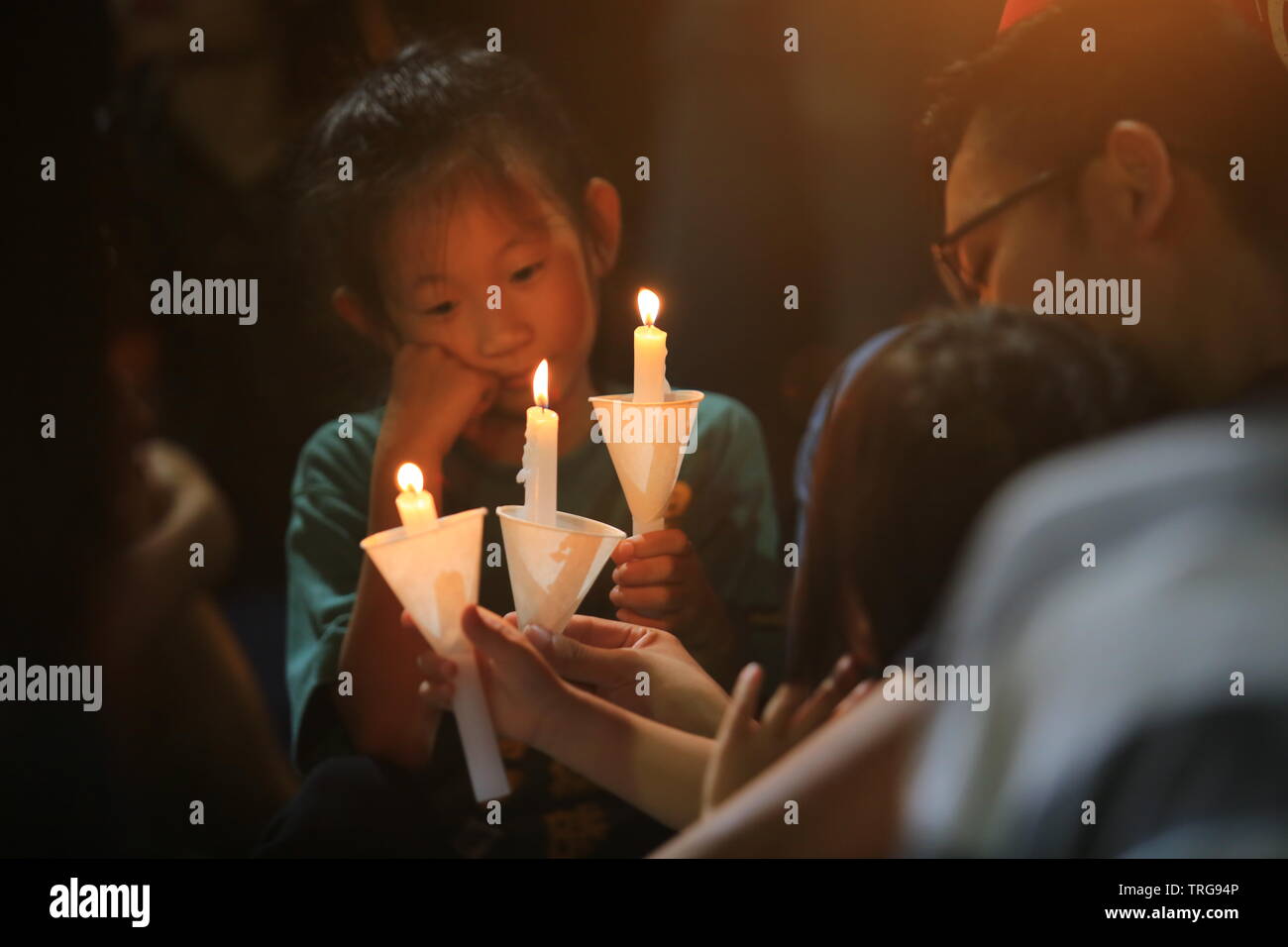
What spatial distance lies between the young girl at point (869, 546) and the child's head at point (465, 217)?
0.91 feet

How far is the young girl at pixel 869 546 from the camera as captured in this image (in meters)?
1.14

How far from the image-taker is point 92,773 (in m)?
1.26

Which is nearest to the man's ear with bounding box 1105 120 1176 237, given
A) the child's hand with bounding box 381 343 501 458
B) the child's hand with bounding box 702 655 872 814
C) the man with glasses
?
the man with glasses

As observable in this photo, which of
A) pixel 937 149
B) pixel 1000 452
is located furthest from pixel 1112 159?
pixel 1000 452

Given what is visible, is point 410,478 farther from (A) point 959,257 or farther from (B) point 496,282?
(A) point 959,257

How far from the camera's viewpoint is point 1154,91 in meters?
1.16

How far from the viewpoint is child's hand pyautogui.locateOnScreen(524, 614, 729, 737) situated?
118cm

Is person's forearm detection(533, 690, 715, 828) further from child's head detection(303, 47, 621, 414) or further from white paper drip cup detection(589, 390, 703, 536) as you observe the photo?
child's head detection(303, 47, 621, 414)

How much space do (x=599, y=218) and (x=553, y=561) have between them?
359 millimetres

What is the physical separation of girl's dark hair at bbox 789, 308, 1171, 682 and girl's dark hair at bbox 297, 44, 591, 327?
1.18 feet

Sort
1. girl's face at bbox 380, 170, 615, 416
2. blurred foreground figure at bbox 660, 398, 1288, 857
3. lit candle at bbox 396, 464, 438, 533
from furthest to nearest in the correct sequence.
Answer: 1. girl's face at bbox 380, 170, 615, 416
2. lit candle at bbox 396, 464, 438, 533
3. blurred foreground figure at bbox 660, 398, 1288, 857

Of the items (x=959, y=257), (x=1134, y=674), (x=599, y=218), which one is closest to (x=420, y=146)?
(x=599, y=218)
